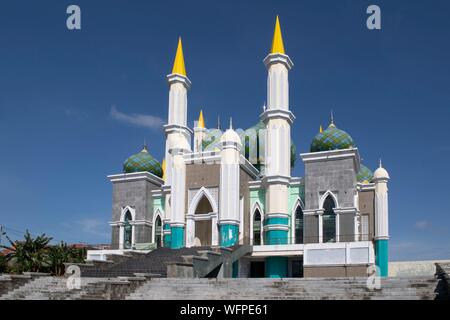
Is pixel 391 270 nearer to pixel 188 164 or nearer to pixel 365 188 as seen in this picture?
pixel 365 188

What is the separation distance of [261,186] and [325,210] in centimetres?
379

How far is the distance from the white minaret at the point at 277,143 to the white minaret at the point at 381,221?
4.62 metres

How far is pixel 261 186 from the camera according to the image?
29.9 m

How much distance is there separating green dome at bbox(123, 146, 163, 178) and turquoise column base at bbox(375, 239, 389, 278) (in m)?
14.1

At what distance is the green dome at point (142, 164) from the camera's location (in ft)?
110

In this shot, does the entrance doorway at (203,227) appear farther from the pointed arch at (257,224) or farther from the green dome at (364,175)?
the green dome at (364,175)

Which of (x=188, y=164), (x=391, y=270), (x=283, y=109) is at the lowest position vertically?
(x=391, y=270)

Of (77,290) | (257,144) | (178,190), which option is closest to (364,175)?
(257,144)

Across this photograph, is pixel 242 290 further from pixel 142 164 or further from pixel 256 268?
pixel 142 164

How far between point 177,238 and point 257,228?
14.4ft
